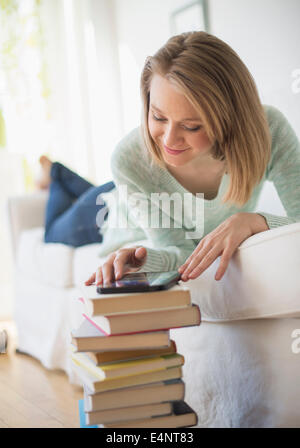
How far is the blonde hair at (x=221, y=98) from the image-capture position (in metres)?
0.95

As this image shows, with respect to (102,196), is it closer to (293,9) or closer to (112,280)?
(293,9)

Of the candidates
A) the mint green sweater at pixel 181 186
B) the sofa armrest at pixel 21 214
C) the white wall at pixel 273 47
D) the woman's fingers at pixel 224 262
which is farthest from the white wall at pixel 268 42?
the sofa armrest at pixel 21 214

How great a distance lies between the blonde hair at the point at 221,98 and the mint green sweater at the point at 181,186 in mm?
59

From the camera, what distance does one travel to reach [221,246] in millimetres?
884

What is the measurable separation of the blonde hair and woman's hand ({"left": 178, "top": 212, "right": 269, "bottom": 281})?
0.21m

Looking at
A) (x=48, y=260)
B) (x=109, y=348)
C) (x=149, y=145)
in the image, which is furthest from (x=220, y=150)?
(x=48, y=260)

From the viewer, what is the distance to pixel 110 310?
2.40 feet

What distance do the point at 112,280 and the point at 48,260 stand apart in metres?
1.18

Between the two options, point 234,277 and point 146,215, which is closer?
point 234,277

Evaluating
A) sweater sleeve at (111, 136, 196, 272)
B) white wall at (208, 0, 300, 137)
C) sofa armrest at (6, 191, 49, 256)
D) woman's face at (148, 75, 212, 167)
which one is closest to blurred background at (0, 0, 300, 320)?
sofa armrest at (6, 191, 49, 256)

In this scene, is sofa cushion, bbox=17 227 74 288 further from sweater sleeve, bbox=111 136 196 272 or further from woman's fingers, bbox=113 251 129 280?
woman's fingers, bbox=113 251 129 280

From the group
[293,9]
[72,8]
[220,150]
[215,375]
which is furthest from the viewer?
[72,8]

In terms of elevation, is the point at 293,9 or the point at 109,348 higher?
the point at 293,9
